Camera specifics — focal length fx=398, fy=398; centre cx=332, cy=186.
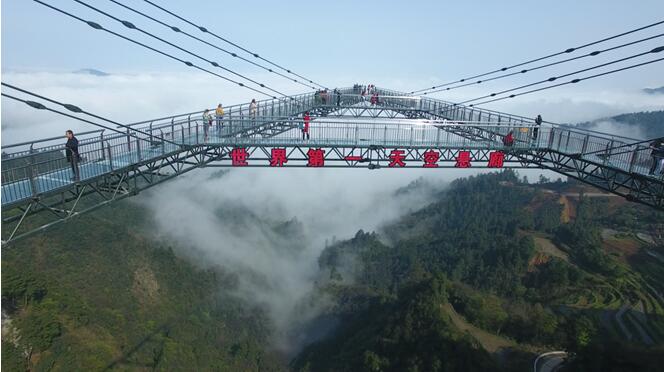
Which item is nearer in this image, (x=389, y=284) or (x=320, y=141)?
(x=320, y=141)

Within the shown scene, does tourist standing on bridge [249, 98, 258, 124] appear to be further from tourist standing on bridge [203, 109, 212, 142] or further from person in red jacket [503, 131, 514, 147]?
person in red jacket [503, 131, 514, 147]

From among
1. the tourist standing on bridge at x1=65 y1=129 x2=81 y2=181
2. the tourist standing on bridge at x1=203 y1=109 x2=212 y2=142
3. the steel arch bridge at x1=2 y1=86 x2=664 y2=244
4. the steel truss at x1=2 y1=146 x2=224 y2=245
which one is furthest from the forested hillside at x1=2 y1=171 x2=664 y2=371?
the tourist standing on bridge at x1=65 y1=129 x2=81 y2=181

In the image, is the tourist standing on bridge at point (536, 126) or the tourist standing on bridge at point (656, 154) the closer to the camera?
the tourist standing on bridge at point (656, 154)

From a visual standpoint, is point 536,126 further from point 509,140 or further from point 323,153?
point 323,153

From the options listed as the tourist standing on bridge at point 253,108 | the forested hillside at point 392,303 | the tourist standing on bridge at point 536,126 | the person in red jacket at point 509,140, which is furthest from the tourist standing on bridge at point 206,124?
the forested hillside at point 392,303

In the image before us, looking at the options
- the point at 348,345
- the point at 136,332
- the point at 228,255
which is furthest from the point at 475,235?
the point at 136,332

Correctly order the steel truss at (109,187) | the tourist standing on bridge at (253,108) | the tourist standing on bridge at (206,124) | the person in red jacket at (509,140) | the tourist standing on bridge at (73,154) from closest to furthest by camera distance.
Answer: the steel truss at (109,187)
the tourist standing on bridge at (73,154)
the tourist standing on bridge at (206,124)
the person in red jacket at (509,140)
the tourist standing on bridge at (253,108)

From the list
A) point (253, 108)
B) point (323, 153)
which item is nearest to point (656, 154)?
→ point (323, 153)

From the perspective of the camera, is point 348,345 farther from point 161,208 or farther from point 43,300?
point 161,208

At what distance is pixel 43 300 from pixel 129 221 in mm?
74783

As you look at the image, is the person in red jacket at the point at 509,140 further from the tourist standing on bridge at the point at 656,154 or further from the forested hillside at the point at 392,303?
the forested hillside at the point at 392,303

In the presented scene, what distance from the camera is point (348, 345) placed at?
64.9m

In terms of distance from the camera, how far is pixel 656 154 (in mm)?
17984

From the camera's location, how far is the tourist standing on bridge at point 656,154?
1789 cm
